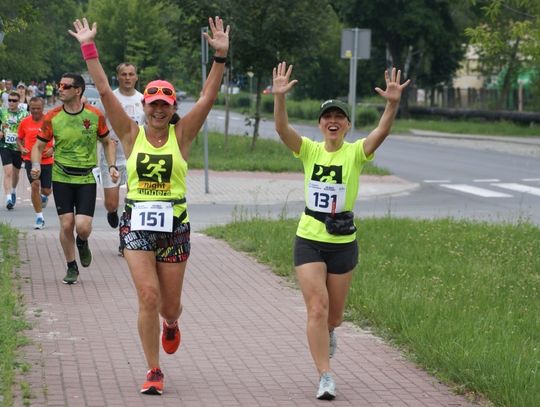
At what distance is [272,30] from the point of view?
3059 centimetres

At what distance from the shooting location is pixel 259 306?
34.1 ft

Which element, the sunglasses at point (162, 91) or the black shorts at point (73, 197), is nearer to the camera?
the sunglasses at point (162, 91)

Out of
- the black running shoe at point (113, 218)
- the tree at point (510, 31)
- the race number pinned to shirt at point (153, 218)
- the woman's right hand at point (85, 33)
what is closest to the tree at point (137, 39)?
the tree at point (510, 31)

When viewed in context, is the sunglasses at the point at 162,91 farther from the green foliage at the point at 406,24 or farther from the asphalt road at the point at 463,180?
the green foliage at the point at 406,24

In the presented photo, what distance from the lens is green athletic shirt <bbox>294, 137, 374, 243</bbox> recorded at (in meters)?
7.39

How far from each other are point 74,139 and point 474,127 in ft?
146

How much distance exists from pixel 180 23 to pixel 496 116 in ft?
94.6

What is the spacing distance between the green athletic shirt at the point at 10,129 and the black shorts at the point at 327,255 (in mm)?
12124

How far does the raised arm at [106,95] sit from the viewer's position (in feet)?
23.9

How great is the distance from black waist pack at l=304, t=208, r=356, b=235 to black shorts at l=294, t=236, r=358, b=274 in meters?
0.08

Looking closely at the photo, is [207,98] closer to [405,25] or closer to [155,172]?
[155,172]

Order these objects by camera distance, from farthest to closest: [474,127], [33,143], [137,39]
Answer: [474,127], [137,39], [33,143]

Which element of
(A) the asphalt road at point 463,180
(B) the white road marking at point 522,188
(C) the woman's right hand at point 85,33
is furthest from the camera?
(B) the white road marking at point 522,188

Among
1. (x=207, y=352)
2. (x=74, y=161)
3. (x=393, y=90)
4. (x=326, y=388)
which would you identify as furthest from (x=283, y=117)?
(x=74, y=161)
